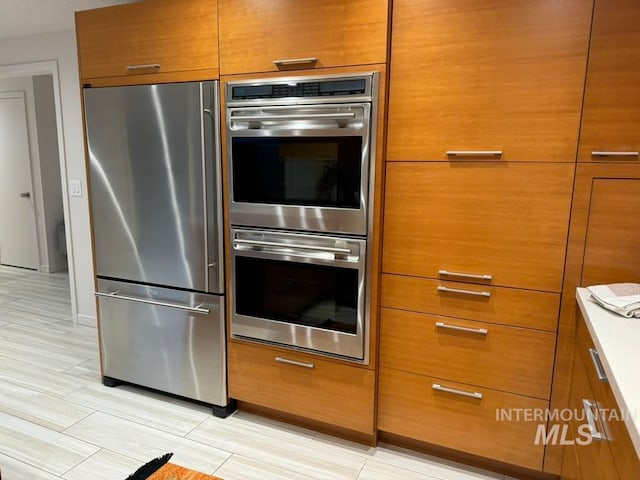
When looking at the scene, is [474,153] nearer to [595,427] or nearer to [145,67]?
[595,427]

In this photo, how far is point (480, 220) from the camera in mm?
1823

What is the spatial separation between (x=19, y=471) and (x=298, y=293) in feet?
5.04

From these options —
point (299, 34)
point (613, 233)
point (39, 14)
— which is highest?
point (39, 14)

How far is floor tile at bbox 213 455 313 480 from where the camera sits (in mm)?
1979

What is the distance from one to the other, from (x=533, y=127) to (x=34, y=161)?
5.65m

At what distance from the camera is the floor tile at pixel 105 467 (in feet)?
6.43

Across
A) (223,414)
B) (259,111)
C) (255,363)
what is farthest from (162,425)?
(259,111)

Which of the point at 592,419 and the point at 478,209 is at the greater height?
the point at 478,209

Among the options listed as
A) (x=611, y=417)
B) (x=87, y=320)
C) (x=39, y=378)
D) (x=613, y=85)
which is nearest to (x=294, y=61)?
(x=613, y=85)

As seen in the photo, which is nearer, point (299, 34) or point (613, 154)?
point (613, 154)

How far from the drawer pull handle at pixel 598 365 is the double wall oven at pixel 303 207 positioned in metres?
0.92

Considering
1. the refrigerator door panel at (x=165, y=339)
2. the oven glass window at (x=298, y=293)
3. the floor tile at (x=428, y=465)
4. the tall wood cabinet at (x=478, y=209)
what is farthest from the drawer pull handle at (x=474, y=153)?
the floor tile at (x=428, y=465)

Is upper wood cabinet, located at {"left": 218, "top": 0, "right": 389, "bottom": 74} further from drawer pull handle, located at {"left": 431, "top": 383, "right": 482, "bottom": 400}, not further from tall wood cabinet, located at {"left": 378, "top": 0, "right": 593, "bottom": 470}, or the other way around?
drawer pull handle, located at {"left": 431, "top": 383, "right": 482, "bottom": 400}

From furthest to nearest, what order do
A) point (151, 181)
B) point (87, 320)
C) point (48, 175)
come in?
point (48, 175)
point (87, 320)
point (151, 181)
